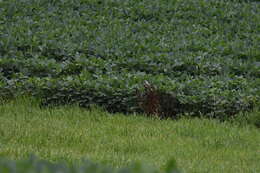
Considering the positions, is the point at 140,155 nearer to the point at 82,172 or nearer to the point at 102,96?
the point at 102,96

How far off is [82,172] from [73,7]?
44.6 feet

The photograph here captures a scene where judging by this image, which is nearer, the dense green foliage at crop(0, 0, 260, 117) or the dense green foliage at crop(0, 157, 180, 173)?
the dense green foliage at crop(0, 157, 180, 173)

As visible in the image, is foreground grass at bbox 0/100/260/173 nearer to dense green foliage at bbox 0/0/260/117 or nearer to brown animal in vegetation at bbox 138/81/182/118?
brown animal in vegetation at bbox 138/81/182/118

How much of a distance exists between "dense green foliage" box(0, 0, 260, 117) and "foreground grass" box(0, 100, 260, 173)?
548 mm

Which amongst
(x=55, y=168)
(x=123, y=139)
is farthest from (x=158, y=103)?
(x=55, y=168)

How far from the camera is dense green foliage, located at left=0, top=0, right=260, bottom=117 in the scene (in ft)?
28.7

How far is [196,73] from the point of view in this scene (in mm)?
10297

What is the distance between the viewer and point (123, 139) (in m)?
6.77

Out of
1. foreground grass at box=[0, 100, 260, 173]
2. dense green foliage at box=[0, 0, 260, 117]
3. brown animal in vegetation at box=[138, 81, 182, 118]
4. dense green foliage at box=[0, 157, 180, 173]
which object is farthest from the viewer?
dense green foliage at box=[0, 0, 260, 117]

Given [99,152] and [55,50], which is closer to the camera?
[99,152]

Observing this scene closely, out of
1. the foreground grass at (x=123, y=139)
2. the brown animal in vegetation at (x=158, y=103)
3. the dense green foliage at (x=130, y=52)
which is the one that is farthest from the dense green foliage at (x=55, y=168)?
the dense green foliage at (x=130, y=52)

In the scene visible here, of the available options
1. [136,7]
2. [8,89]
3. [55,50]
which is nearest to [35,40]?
[55,50]

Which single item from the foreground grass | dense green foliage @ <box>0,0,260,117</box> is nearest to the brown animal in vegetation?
dense green foliage @ <box>0,0,260,117</box>

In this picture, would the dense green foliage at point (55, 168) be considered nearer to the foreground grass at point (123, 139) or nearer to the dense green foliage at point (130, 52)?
the foreground grass at point (123, 139)
